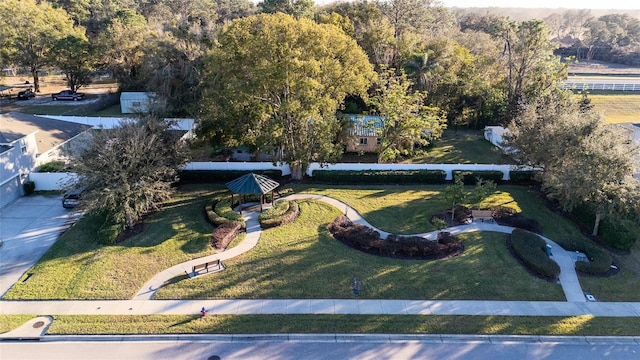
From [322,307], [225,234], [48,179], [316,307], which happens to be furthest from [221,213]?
[48,179]

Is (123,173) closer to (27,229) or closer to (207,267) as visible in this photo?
(27,229)

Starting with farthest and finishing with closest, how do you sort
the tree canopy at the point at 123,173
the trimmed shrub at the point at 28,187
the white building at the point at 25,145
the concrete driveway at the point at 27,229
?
the trimmed shrub at the point at 28,187 < the white building at the point at 25,145 < the tree canopy at the point at 123,173 < the concrete driveway at the point at 27,229

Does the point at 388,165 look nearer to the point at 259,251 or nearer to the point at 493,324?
the point at 259,251

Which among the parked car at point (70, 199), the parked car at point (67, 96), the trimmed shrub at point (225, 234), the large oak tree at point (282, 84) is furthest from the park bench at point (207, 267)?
the parked car at point (67, 96)

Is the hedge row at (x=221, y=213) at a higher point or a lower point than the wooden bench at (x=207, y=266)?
higher

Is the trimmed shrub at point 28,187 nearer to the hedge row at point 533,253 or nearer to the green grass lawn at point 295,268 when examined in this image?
the green grass lawn at point 295,268

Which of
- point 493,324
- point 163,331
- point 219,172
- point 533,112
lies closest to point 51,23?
point 219,172

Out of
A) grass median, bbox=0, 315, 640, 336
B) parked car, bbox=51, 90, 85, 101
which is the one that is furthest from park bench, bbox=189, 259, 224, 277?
parked car, bbox=51, 90, 85, 101

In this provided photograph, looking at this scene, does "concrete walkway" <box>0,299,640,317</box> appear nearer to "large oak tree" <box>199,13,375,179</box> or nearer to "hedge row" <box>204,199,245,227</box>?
"hedge row" <box>204,199,245,227</box>
